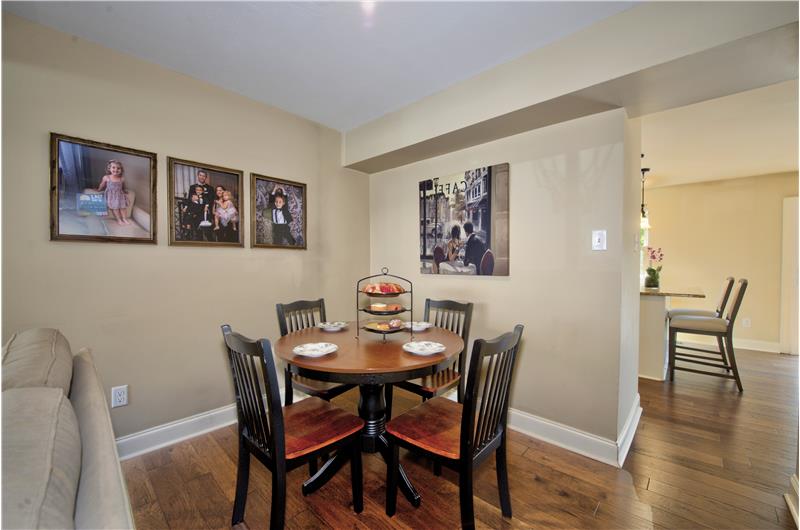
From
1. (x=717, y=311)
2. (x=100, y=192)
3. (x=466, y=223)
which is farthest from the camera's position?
(x=717, y=311)

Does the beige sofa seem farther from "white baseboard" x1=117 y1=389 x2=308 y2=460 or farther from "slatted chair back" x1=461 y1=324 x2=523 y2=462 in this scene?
"white baseboard" x1=117 y1=389 x2=308 y2=460

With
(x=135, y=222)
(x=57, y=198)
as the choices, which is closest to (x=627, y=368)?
(x=135, y=222)

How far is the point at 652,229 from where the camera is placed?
17.4 feet

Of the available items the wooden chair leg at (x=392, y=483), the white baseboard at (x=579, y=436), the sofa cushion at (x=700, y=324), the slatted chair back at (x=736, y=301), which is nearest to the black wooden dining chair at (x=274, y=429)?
the wooden chair leg at (x=392, y=483)

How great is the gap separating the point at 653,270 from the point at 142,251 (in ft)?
15.9

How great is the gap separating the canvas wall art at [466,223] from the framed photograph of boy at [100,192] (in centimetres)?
201

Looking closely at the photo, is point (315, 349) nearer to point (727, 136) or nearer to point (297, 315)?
point (297, 315)

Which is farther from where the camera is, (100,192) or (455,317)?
(455,317)

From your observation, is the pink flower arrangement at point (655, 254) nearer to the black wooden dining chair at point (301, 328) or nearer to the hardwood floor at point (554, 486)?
the hardwood floor at point (554, 486)

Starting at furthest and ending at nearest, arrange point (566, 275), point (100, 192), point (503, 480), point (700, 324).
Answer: point (700, 324) → point (566, 275) → point (100, 192) → point (503, 480)

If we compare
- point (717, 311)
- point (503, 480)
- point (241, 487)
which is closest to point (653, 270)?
point (717, 311)

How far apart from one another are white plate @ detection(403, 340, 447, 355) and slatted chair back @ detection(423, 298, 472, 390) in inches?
23.4

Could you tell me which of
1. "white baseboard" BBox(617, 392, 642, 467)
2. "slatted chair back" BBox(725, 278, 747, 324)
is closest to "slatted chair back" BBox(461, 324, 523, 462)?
"white baseboard" BBox(617, 392, 642, 467)

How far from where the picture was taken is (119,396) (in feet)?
6.67
